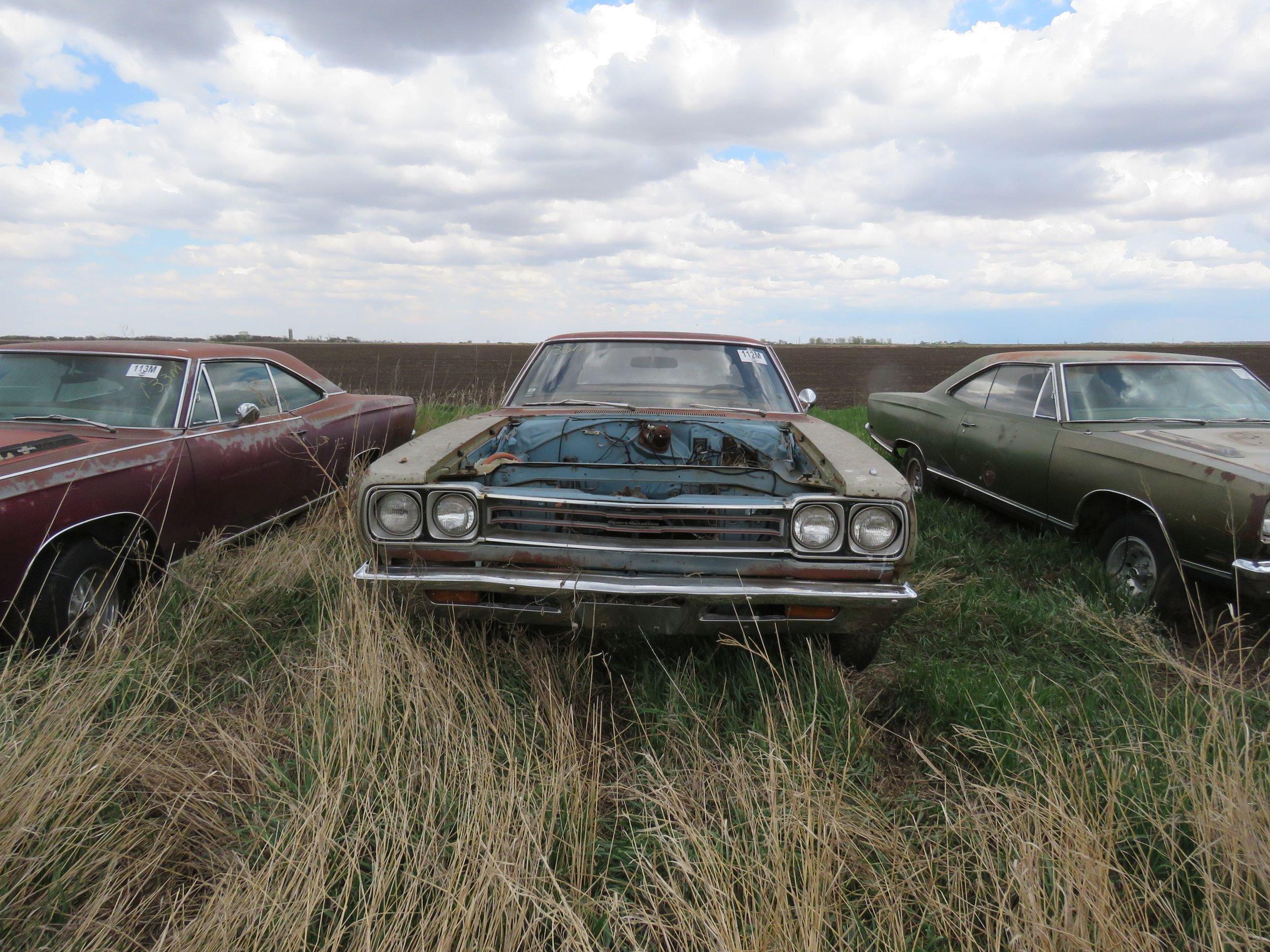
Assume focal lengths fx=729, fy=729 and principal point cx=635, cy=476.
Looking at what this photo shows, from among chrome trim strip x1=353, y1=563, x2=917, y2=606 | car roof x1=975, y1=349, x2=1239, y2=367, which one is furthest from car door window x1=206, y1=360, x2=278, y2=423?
car roof x1=975, y1=349, x2=1239, y2=367

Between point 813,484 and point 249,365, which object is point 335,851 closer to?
point 813,484

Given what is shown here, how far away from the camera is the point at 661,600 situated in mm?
2377

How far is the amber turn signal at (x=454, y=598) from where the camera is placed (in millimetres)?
2525

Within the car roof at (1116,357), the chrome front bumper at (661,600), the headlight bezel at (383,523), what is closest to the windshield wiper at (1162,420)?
the car roof at (1116,357)

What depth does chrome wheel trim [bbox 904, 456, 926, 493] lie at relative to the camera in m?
6.00

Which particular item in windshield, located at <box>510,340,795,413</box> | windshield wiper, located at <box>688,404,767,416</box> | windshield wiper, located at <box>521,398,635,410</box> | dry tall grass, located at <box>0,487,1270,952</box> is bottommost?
dry tall grass, located at <box>0,487,1270,952</box>

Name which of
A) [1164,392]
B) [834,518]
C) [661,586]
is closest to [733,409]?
[834,518]

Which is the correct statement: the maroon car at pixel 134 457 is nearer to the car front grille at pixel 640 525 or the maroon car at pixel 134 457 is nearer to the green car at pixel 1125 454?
the car front grille at pixel 640 525

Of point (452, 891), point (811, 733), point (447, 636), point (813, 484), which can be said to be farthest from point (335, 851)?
point (813, 484)

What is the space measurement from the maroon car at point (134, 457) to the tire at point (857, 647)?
265 cm

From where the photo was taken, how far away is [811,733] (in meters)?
2.22

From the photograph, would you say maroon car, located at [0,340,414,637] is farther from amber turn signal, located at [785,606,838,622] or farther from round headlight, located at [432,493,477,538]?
amber turn signal, located at [785,606,838,622]

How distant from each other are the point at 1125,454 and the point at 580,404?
2.84 m

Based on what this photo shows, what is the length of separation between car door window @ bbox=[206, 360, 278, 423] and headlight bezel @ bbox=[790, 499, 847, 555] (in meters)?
3.33
